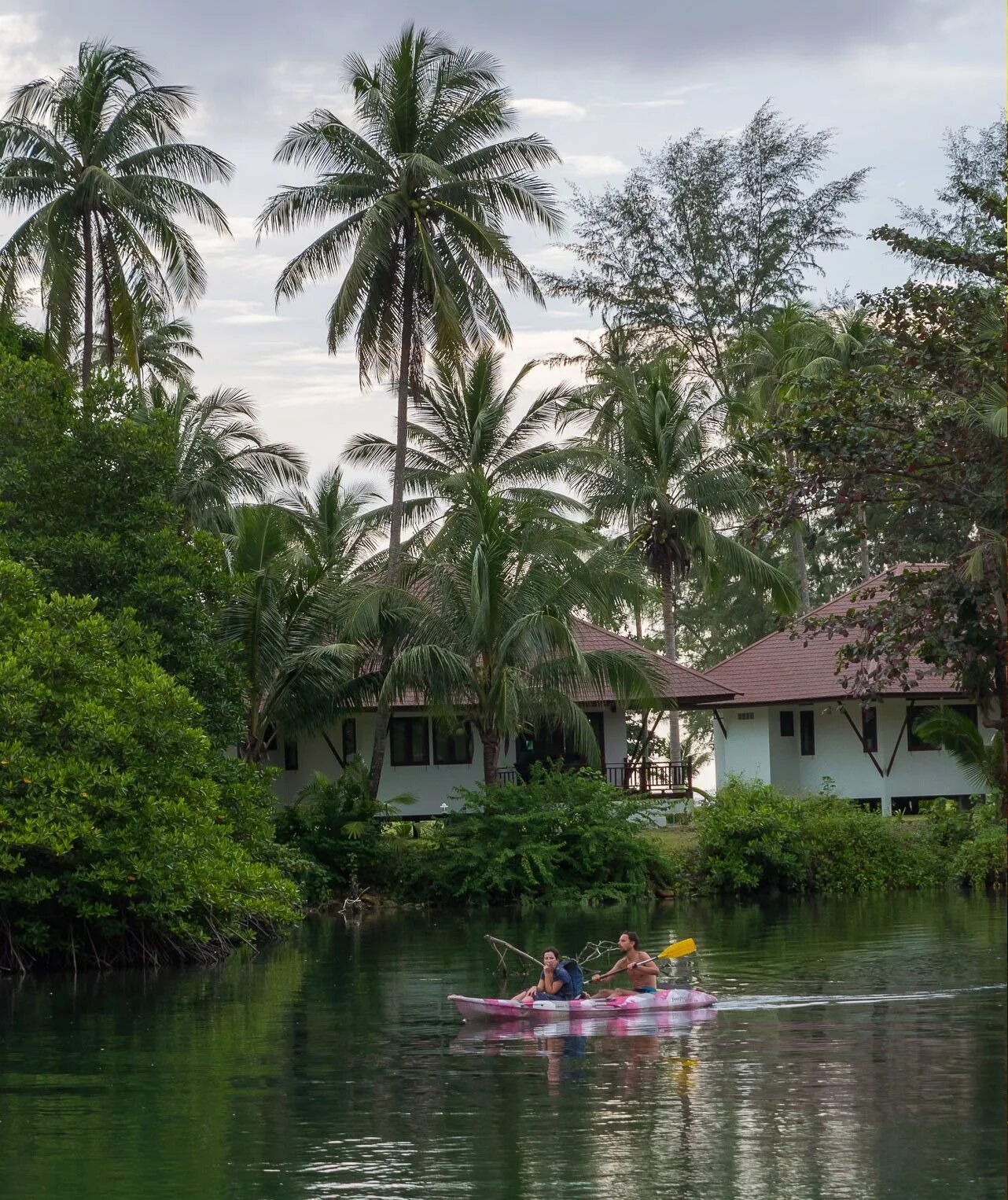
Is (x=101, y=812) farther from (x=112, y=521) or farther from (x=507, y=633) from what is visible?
(x=507, y=633)

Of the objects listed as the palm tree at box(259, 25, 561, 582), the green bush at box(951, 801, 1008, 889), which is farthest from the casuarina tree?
the green bush at box(951, 801, 1008, 889)

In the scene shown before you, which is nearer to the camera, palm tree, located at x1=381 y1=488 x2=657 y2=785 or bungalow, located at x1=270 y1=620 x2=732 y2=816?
palm tree, located at x1=381 y1=488 x2=657 y2=785

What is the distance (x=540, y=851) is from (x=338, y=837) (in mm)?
4295

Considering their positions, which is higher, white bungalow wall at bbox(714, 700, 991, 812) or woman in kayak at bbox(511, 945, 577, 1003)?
white bungalow wall at bbox(714, 700, 991, 812)

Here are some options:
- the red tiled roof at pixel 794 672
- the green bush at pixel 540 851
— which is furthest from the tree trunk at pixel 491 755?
the red tiled roof at pixel 794 672

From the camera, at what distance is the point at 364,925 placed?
107ft

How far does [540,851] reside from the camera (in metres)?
34.8

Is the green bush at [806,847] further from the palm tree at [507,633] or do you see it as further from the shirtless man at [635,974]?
the shirtless man at [635,974]

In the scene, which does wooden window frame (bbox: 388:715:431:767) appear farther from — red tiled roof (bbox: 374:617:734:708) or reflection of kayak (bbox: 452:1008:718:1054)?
reflection of kayak (bbox: 452:1008:718:1054)

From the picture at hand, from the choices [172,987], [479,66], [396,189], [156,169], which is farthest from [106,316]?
[172,987]

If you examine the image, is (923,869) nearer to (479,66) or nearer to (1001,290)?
(1001,290)

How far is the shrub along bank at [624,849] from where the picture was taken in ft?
115

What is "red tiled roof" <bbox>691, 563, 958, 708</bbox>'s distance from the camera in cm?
4081

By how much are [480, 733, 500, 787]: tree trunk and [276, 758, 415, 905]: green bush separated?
1.90m
